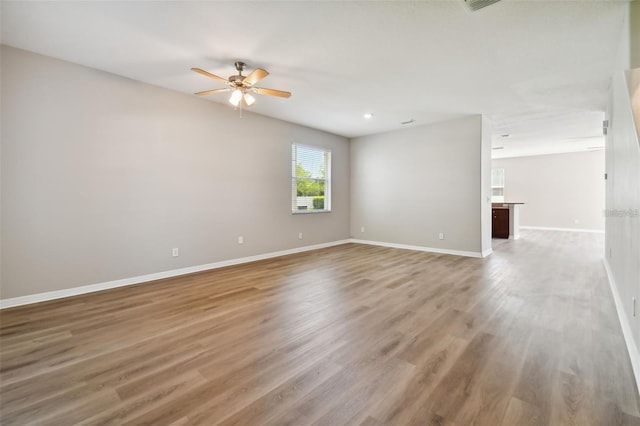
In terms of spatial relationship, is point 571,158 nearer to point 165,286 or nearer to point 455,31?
point 455,31

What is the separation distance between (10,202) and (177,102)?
2.21m

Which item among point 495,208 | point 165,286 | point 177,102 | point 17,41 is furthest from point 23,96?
point 495,208

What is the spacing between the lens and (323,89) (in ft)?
12.8

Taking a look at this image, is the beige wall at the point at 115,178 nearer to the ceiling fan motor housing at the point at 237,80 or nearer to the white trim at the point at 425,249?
the ceiling fan motor housing at the point at 237,80

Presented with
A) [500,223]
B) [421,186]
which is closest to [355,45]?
[421,186]

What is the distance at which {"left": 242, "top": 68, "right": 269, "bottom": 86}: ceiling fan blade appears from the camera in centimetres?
282

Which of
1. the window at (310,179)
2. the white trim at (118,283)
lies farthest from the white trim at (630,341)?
the window at (310,179)

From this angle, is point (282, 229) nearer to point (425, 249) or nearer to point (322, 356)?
point (425, 249)

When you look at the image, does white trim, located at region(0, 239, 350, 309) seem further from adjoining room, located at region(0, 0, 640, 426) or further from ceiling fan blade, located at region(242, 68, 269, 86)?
ceiling fan blade, located at region(242, 68, 269, 86)

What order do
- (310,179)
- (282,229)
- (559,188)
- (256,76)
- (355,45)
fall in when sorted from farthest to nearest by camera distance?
(559,188)
(310,179)
(282,229)
(256,76)
(355,45)

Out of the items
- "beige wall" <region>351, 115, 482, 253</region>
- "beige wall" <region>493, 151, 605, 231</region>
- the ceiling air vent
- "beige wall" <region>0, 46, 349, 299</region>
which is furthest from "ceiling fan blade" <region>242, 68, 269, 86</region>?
"beige wall" <region>493, 151, 605, 231</region>

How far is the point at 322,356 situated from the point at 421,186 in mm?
4834

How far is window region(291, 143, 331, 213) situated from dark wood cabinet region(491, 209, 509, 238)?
4.83 m

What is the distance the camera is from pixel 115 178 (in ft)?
11.5
